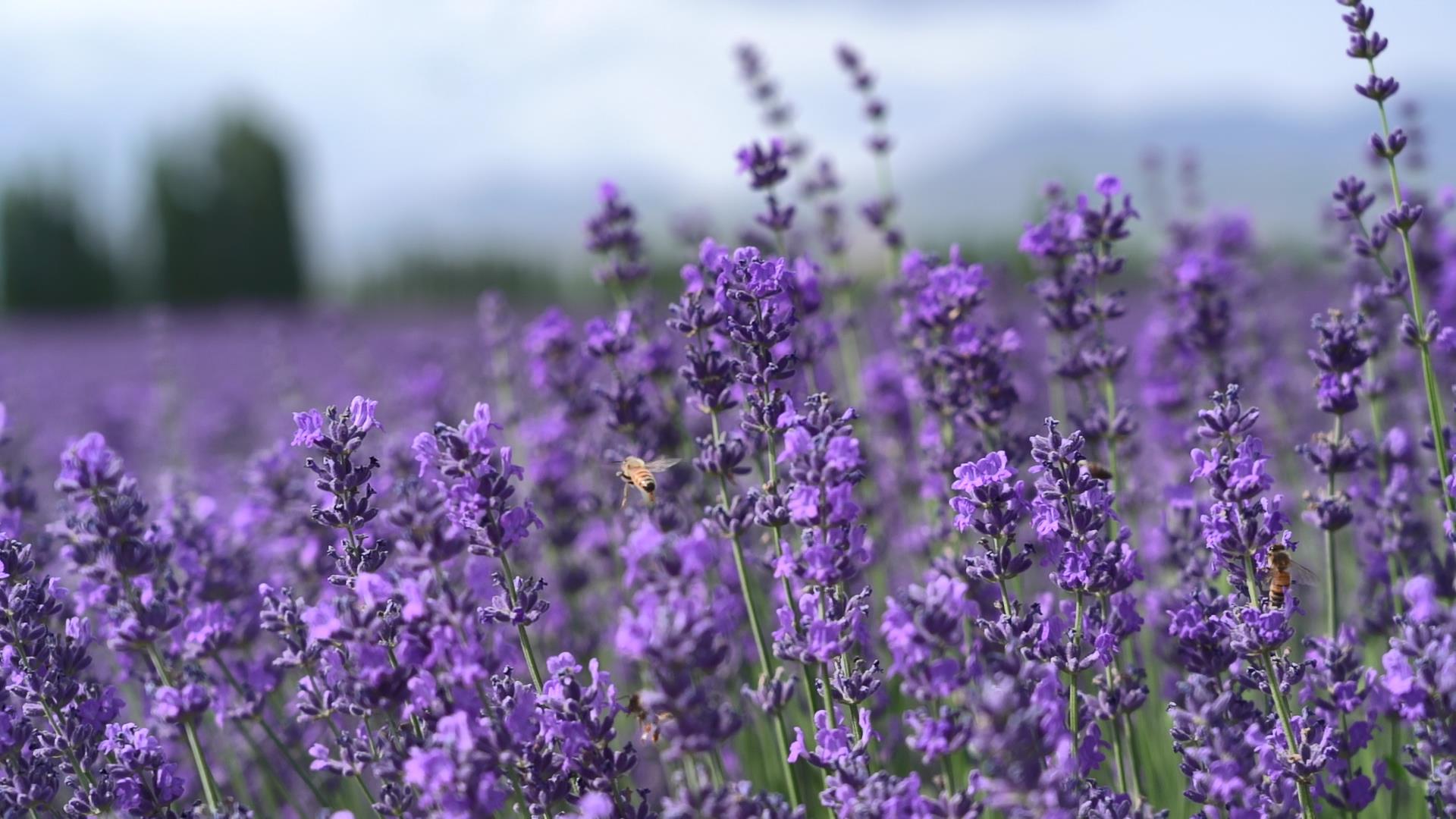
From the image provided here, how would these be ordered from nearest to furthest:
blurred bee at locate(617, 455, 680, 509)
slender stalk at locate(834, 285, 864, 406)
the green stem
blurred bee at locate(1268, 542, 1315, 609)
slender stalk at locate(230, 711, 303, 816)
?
the green stem
blurred bee at locate(1268, 542, 1315, 609)
blurred bee at locate(617, 455, 680, 509)
slender stalk at locate(230, 711, 303, 816)
slender stalk at locate(834, 285, 864, 406)

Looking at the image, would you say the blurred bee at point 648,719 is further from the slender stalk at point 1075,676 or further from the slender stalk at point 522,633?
the slender stalk at point 1075,676

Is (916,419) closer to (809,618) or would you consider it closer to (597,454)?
(597,454)

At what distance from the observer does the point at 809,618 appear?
2.25m

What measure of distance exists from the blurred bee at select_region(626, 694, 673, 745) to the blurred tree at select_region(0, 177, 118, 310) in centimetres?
4261

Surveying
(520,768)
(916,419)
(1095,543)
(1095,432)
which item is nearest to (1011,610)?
(1095,543)

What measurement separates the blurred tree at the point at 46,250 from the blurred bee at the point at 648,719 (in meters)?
42.6

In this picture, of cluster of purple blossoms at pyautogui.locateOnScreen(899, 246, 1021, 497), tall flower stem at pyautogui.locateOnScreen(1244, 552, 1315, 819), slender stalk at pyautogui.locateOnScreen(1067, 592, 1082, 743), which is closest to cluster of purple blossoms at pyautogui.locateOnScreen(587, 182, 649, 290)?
cluster of purple blossoms at pyautogui.locateOnScreen(899, 246, 1021, 497)

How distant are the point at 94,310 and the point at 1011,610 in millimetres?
43060

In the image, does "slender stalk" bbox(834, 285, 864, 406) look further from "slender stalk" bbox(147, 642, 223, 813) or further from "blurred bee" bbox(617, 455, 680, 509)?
"slender stalk" bbox(147, 642, 223, 813)

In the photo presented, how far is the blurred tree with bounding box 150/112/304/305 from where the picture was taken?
39406 millimetres

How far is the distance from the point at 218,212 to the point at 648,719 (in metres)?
41.6

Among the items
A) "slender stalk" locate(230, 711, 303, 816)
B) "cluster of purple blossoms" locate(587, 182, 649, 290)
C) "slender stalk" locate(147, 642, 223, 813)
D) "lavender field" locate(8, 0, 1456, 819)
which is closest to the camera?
"lavender field" locate(8, 0, 1456, 819)

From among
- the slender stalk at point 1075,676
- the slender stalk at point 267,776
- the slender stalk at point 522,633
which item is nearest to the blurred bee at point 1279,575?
the slender stalk at point 1075,676

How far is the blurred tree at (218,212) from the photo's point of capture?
39406 mm
